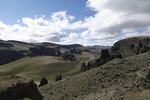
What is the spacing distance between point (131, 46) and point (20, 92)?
59247 mm

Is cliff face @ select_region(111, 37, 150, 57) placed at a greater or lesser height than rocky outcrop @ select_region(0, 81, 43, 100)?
greater

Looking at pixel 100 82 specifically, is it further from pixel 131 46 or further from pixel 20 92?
pixel 131 46

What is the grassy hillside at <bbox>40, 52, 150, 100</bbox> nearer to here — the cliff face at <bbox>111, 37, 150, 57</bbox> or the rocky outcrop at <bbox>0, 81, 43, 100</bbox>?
the rocky outcrop at <bbox>0, 81, 43, 100</bbox>

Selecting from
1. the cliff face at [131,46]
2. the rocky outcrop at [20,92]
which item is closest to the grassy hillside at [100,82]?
the rocky outcrop at [20,92]

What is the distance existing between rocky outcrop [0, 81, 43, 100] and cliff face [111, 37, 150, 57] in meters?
45.9

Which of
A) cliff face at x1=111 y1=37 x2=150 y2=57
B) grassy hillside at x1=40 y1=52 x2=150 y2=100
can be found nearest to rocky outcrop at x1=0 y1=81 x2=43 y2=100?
grassy hillside at x1=40 y1=52 x2=150 y2=100

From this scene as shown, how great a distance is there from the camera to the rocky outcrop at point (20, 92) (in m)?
46.2

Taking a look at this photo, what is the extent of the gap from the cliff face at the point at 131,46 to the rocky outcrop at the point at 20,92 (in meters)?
45.9

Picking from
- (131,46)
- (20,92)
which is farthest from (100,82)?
(131,46)

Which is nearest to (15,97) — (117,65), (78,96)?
(78,96)

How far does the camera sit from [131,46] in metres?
101

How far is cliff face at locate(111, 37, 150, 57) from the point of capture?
302ft

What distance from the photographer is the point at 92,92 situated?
54.0 metres

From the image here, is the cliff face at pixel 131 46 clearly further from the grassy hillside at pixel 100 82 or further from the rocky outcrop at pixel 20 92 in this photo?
the rocky outcrop at pixel 20 92
